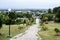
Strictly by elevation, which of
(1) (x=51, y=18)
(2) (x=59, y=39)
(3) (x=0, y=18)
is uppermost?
(3) (x=0, y=18)

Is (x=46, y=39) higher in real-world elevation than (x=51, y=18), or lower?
higher

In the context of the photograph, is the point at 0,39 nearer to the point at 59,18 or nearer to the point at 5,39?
the point at 5,39

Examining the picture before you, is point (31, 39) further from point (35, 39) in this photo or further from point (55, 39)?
point (55, 39)

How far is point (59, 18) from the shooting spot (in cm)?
4781

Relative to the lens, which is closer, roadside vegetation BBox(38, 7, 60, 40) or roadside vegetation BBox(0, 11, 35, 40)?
roadside vegetation BBox(0, 11, 35, 40)

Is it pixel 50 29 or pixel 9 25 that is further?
pixel 50 29

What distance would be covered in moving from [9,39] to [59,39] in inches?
221

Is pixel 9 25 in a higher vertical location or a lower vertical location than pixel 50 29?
higher

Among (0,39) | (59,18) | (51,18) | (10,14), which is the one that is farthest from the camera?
(51,18)

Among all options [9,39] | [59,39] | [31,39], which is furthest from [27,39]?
[59,39]

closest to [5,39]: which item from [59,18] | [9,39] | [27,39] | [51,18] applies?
[9,39]

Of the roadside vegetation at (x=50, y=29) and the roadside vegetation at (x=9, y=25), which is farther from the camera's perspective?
the roadside vegetation at (x=50, y=29)

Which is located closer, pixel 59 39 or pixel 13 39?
pixel 13 39

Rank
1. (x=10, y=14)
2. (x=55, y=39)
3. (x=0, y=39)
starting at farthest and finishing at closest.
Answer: (x=10, y=14)
(x=55, y=39)
(x=0, y=39)
